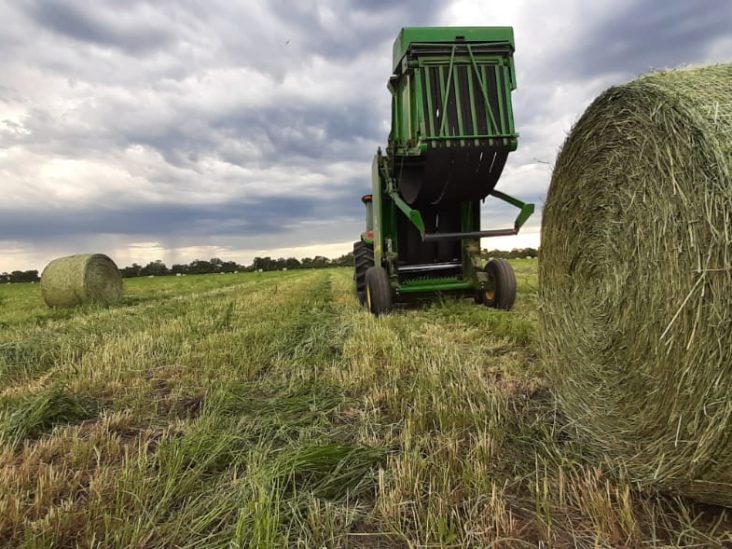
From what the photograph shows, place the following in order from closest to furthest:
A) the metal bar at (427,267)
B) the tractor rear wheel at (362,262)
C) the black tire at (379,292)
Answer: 1. the black tire at (379,292)
2. the metal bar at (427,267)
3. the tractor rear wheel at (362,262)

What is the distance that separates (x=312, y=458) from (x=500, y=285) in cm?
558

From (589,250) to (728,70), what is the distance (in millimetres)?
1002

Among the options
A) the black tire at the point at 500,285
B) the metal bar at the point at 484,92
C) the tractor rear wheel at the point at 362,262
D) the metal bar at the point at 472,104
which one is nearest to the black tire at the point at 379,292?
the tractor rear wheel at the point at 362,262

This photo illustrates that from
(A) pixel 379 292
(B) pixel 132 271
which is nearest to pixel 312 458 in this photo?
(A) pixel 379 292

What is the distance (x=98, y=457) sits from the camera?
7.30ft

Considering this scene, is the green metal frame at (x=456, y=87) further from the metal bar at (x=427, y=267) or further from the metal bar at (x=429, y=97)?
the metal bar at (x=427, y=267)

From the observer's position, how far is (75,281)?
1034 centimetres

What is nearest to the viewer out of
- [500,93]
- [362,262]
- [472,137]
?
[472,137]

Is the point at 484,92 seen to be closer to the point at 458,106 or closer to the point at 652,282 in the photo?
the point at 458,106

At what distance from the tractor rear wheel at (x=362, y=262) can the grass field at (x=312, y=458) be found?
4.16 metres

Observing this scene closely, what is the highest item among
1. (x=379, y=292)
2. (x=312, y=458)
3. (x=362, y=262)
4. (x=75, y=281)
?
(x=362, y=262)

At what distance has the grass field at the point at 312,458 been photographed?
168 centimetres

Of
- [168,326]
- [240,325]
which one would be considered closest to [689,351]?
[240,325]

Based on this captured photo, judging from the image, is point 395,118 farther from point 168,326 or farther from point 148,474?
point 148,474
